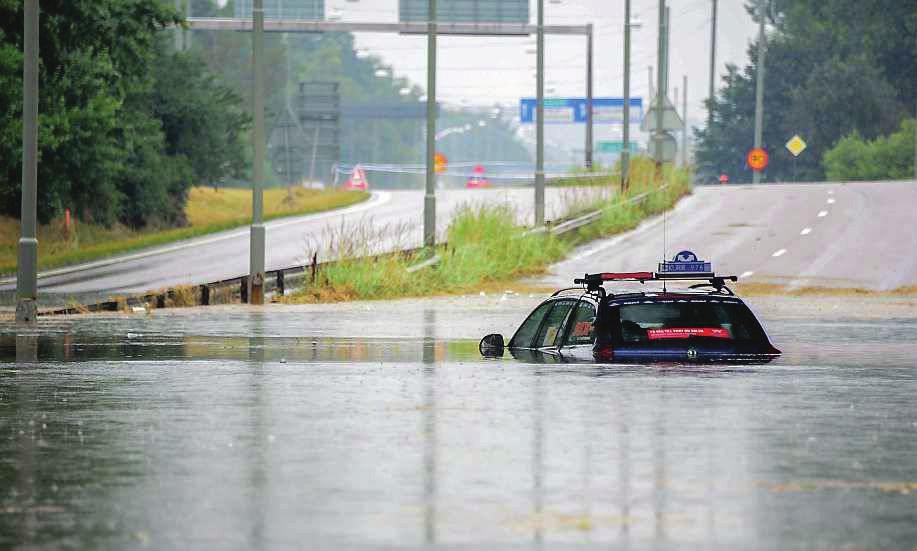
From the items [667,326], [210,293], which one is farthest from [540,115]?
[667,326]

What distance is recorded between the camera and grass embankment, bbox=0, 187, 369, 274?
50.2m

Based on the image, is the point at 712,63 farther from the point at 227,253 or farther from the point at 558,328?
the point at 558,328

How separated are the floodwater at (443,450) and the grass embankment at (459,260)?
12869 mm

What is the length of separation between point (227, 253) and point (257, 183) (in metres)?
14.1

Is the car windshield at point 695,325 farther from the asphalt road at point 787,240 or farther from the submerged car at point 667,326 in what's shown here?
the asphalt road at point 787,240

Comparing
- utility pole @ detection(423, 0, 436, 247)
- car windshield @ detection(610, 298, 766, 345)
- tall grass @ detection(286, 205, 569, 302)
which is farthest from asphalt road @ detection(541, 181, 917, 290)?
car windshield @ detection(610, 298, 766, 345)

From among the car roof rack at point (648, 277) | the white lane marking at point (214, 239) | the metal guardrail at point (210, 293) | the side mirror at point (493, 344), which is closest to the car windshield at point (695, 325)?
the car roof rack at point (648, 277)

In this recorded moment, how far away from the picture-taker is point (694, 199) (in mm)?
65688

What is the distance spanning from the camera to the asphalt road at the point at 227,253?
39.6 metres

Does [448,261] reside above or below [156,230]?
below

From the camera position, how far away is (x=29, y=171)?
1134 inches

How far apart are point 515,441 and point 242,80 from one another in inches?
5554

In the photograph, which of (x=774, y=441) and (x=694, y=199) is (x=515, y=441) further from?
(x=694, y=199)

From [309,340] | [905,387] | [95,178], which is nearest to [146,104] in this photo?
[95,178]
